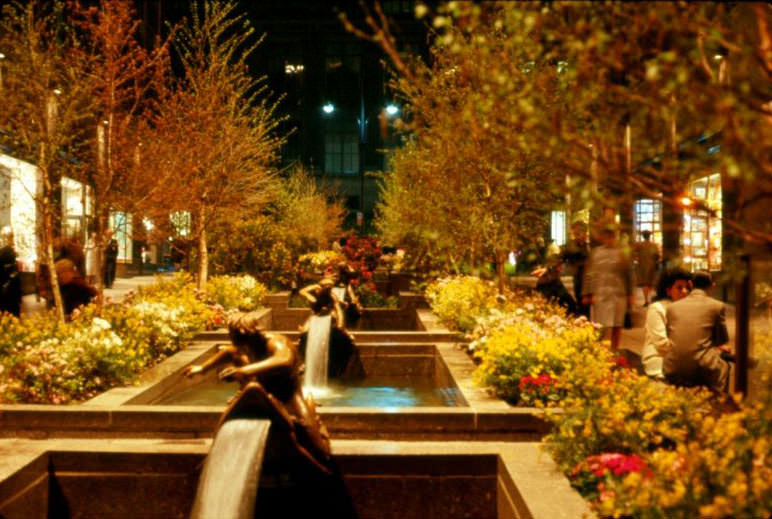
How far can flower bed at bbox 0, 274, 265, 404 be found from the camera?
8.11m

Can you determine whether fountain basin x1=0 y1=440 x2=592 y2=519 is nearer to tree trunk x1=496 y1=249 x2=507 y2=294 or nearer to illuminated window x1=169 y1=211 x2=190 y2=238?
tree trunk x1=496 y1=249 x2=507 y2=294

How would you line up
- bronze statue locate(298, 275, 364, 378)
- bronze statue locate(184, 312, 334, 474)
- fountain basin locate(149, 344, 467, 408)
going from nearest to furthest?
bronze statue locate(184, 312, 334, 474), fountain basin locate(149, 344, 467, 408), bronze statue locate(298, 275, 364, 378)

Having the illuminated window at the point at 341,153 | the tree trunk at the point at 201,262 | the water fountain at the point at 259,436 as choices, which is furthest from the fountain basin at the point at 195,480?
the illuminated window at the point at 341,153

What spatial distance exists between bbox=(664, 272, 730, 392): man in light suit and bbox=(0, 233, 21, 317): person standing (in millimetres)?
10848

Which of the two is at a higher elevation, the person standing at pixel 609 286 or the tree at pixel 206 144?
the tree at pixel 206 144

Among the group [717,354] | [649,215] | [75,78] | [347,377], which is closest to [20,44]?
[75,78]

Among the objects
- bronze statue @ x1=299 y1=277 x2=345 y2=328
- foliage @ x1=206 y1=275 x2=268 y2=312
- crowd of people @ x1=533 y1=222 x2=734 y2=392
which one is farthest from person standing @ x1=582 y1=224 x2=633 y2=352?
foliage @ x1=206 y1=275 x2=268 y2=312

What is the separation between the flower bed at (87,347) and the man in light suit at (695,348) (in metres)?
5.44

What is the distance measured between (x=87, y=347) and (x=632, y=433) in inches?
228

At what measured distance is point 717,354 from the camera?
8.25 meters

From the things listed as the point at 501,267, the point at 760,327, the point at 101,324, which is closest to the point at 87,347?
the point at 101,324

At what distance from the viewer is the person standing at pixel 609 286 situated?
10734mm

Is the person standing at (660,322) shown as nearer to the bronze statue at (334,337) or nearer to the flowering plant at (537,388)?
the flowering plant at (537,388)

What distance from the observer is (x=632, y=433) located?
5.21 meters
